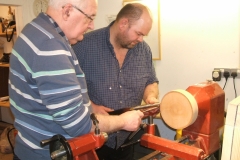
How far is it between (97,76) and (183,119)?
2.47ft

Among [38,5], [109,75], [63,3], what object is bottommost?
[109,75]

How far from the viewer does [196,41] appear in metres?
2.34

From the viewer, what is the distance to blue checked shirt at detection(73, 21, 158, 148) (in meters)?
1.68

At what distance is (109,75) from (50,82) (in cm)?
85

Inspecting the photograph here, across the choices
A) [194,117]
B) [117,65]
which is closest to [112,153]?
[117,65]

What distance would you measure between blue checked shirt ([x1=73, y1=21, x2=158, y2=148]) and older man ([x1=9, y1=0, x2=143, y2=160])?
0.59m

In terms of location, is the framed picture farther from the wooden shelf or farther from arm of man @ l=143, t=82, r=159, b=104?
the wooden shelf

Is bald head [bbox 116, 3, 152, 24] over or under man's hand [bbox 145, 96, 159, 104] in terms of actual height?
over

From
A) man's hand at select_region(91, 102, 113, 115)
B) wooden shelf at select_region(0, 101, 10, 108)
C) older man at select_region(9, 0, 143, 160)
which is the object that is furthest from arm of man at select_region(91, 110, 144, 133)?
wooden shelf at select_region(0, 101, 10, 108)

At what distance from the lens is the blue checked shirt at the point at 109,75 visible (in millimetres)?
1679

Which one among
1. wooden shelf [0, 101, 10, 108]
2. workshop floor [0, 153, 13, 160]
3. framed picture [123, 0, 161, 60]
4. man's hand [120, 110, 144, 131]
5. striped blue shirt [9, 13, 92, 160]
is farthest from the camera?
workshop floor [0, 153, 13, 160]

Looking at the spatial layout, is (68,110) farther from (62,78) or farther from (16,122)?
(16,122)

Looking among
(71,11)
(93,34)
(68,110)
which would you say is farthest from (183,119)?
(93,34)

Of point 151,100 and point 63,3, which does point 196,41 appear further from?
point 63,3
